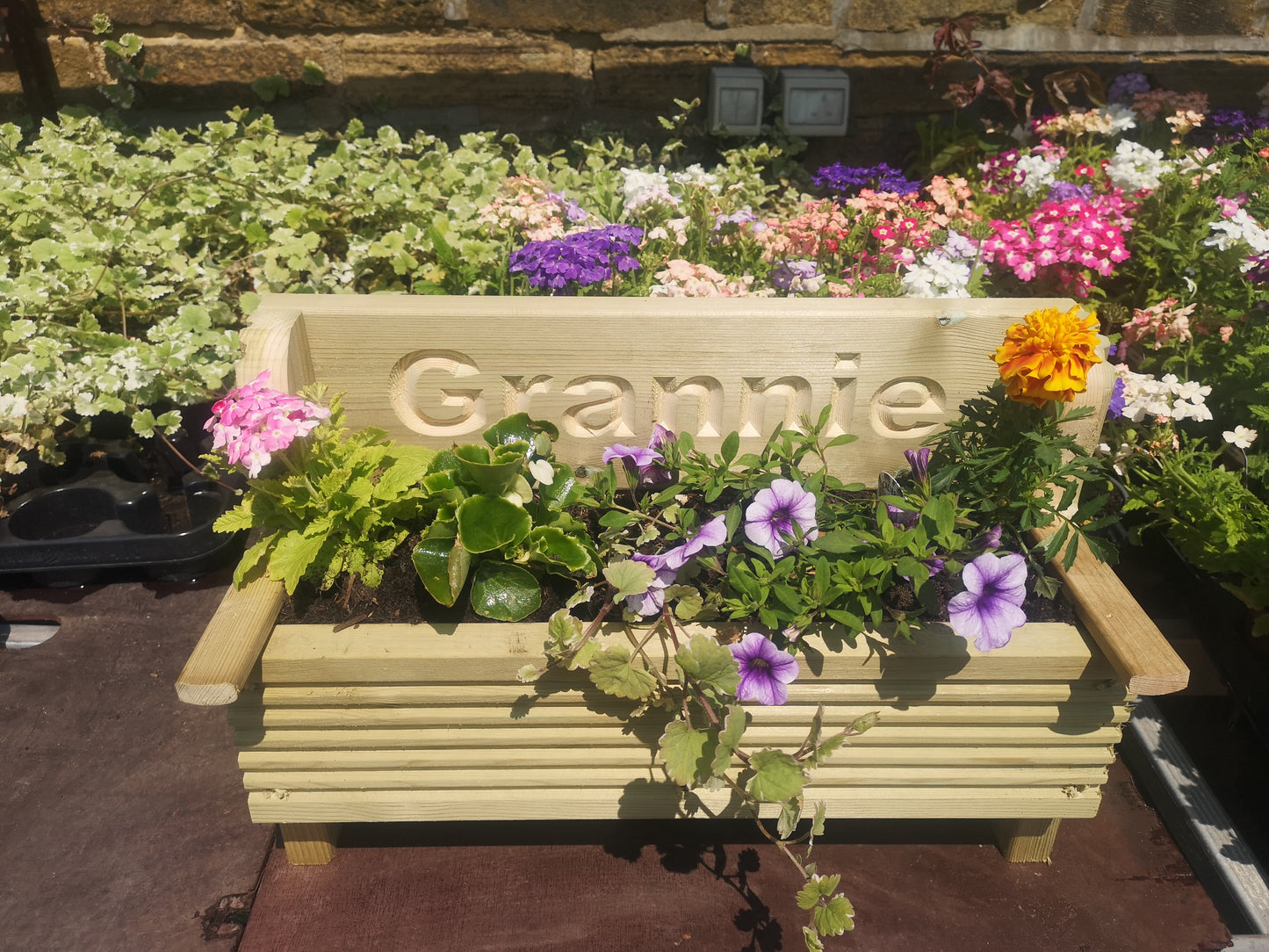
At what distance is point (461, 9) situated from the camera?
2992 mm

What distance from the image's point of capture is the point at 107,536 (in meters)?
2.17

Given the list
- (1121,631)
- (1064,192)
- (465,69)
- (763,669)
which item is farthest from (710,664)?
(465,69)

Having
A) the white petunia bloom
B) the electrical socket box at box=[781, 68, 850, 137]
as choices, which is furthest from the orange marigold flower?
the electrical socket box at box=[781, 68, 850, 137]

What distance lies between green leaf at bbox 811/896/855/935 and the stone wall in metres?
2.87

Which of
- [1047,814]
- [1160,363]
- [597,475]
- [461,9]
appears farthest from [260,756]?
[461,9]

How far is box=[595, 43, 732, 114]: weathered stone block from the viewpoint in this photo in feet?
10.2

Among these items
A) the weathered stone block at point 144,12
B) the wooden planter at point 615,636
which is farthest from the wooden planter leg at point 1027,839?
the weathered stone block at point 144,12

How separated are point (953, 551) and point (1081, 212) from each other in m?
1.41

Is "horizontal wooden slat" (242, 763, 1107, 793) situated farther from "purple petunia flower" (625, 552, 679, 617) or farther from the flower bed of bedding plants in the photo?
the flower bed of bedding plants

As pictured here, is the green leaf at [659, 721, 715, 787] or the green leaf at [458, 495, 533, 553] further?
the green leaf at [458, 495, 533, 553]

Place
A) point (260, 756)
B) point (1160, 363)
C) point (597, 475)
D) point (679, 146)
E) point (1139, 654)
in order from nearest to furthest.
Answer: point (1139, 654) < point (260, 756) < point (597, 475) < point (1160, 363) < point (679, 146)

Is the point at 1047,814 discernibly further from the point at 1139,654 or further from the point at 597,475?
the point at 597,475

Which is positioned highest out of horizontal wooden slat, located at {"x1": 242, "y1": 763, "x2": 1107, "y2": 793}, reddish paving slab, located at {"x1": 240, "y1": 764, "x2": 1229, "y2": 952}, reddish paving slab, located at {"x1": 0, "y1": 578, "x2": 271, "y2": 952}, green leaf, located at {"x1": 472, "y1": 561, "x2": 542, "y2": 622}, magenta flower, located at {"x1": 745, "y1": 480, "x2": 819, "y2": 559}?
magenta flower, located at {"x1": 745, "y1": 480, "x2": 819, "y2": 559}

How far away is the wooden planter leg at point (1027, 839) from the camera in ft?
5.28
